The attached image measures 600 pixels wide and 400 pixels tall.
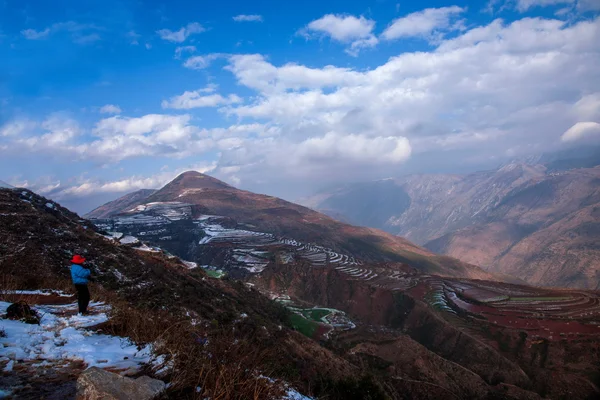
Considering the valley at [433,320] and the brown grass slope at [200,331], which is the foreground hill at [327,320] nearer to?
the brown grass slope at [200,331]

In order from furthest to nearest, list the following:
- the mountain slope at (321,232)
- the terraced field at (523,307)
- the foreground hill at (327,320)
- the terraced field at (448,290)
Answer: the mountain slope at (321,232) < the terraced field at (448,290) < the terraced field at (523,307) < the foreground hill at (327,320)

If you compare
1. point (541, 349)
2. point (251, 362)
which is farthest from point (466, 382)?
point (251, 362)

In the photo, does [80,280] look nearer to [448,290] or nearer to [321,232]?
[448,290]

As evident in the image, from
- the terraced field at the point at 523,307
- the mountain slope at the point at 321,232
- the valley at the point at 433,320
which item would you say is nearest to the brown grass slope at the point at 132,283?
the valley at the point at 433,320

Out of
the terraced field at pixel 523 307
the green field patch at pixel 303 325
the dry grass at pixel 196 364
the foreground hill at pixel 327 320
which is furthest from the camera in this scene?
the terraced field at pixel 523 307

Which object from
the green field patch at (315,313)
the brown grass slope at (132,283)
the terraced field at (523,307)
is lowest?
the terraced field at (523,307)

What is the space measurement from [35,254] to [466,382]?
40.2 m

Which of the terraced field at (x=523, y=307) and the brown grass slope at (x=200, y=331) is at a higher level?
the brown grass slope at (x=200, y=331)

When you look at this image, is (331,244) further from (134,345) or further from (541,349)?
(134,345)

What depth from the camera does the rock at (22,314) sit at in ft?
22.3

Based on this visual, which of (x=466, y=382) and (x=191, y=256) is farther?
(x=191, y=256)

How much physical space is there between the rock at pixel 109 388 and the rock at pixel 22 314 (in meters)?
4.37

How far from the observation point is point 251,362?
19.2ft

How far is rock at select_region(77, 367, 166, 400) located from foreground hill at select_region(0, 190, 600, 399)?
0.48 meters
